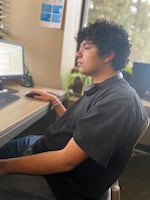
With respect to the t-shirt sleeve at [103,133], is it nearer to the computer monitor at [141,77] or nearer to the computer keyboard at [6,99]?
the computer keyboard at [6,99]

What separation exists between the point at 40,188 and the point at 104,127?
0.47 meters

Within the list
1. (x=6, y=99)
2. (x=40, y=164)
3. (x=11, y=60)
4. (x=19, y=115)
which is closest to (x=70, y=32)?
(x=11, y=60)

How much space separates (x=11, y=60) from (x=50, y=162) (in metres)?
1.27

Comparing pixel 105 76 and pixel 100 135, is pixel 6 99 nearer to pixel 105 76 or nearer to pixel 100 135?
pixel 105 76

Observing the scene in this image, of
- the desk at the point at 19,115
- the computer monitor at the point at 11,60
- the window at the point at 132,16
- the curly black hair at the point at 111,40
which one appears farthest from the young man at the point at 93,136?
the window at the point at 132,16

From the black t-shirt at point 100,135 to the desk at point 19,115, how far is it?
189 millimetres

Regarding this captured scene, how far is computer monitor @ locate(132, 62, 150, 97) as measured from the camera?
8.02ft

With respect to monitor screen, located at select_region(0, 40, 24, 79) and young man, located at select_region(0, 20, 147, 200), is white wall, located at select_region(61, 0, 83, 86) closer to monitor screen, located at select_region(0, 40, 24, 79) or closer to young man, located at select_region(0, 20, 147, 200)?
monitor screen, located at select_region(0, 40, 24, 79)

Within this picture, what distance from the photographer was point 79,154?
1019 mm

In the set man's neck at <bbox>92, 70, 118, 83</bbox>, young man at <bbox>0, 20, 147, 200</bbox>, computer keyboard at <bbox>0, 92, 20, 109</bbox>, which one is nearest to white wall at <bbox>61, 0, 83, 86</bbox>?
computer keyboard at <bbox>0, 92, 20, 109</bbox>

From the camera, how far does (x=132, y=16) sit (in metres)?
2.70

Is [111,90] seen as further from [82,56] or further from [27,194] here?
[27,194]

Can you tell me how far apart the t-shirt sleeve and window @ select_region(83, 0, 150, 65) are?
1.86 meters

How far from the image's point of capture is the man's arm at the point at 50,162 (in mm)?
1029
